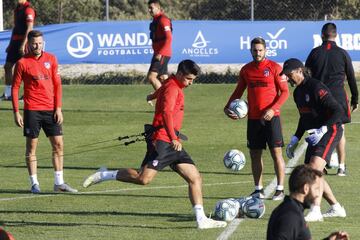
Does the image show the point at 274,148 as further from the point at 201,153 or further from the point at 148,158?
the point at 201,153

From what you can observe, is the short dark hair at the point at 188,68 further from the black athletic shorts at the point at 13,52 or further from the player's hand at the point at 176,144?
the black athletic shorts at the point at 13,52

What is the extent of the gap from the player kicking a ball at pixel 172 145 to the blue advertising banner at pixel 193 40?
17.5 metres

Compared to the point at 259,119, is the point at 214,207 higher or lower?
lower

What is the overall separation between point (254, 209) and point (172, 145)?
4.03 feet

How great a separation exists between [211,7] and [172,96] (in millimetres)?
27518

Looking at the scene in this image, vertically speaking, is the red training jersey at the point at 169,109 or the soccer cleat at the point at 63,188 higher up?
the red training jersey at the point at 169,109

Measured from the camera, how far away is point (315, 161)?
39.8ft

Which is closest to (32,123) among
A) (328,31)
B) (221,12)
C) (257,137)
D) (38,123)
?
(38,123)

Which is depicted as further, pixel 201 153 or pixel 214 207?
pixel 201 153

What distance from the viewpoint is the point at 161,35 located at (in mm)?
21656

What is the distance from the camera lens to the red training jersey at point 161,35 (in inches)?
849

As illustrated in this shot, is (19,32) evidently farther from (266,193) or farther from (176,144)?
(176,144)

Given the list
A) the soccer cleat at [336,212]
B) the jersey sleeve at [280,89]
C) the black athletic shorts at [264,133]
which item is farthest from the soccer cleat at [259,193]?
the soccer cleat at [336,212]

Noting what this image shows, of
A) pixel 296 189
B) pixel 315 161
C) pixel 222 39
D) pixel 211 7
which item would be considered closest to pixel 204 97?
pixel 222 39
